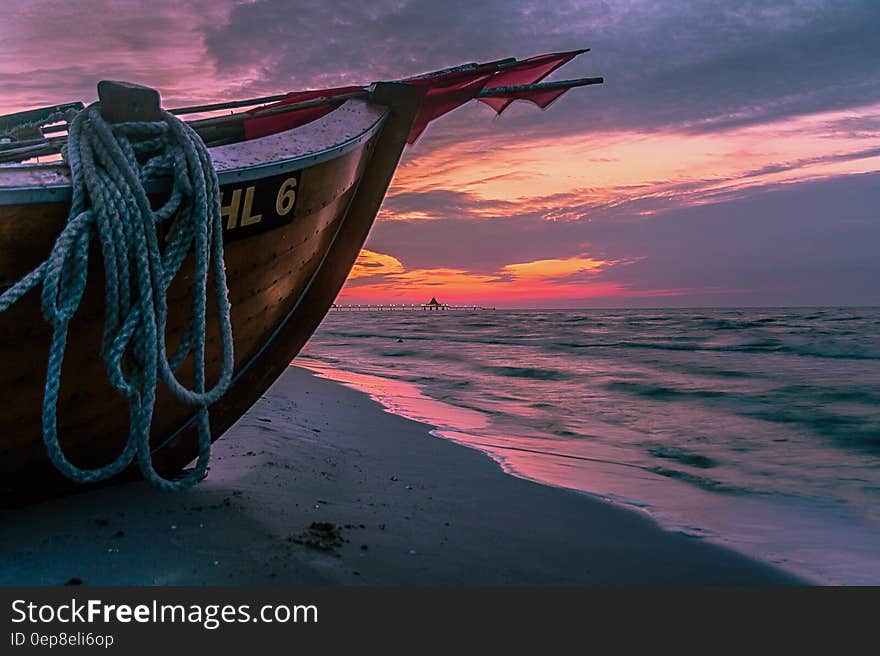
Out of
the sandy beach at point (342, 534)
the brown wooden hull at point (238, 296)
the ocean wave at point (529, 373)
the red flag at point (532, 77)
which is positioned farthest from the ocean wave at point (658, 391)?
the brown wooden hull at point (238, 296)

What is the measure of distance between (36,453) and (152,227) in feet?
Result: 4.57

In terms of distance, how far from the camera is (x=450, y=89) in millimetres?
5117

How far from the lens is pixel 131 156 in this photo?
233 cm

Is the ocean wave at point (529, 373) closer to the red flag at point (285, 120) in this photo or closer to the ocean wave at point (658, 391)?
the ocean wave at point (658, 391)

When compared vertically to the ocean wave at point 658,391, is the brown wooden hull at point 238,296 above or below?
above

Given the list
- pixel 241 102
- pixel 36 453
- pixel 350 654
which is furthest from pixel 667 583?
pixel 241 102

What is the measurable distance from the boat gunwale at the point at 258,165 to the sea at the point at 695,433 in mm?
3050

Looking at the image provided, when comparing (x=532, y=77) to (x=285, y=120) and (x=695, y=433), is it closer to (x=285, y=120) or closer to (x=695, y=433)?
(x=285, y=120)

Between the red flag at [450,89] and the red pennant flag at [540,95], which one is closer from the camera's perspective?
the red flag at [450,89]

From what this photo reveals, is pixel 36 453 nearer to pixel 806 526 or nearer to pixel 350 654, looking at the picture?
pixel 350 654

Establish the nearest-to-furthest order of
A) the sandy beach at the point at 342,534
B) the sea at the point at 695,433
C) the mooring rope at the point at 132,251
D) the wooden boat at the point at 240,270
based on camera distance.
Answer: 1. the mooring rope at the point at 132,251
2. the wooden boat at the point at 240,270
3. the sandy beach at the point at 342,534
4. the sea at the point at 695,433

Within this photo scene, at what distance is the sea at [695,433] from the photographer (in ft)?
14.0

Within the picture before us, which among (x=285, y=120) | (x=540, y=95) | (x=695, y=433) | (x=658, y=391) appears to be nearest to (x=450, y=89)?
(x=285, y=120)

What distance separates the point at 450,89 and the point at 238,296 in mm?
2814
